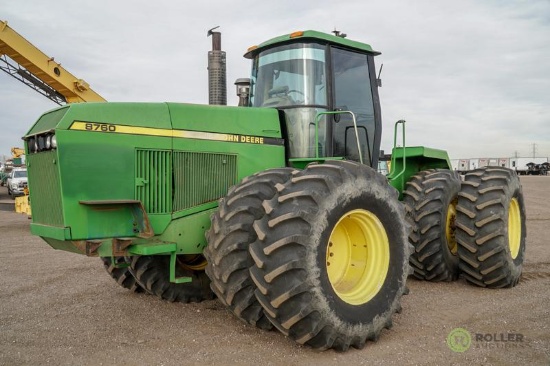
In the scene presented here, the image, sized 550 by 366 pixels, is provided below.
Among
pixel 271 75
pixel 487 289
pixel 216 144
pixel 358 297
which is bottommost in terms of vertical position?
pixel 487 289

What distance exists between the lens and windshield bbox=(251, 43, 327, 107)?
538 cm

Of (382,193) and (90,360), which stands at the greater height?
(382,193)

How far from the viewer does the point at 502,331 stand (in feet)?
15.1

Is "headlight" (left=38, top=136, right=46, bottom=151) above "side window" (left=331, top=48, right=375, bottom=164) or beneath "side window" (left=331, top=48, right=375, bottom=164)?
beneath

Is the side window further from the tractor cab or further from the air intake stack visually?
the air intake stack

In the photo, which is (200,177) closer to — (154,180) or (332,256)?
(154,180)

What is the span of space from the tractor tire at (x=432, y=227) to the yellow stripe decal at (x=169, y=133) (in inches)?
91.5

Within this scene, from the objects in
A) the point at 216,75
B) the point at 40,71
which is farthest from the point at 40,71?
the point at 216,75

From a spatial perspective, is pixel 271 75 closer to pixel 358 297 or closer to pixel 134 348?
pixel 358 297

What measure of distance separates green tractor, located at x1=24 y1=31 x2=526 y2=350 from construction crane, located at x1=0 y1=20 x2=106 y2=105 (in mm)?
12479

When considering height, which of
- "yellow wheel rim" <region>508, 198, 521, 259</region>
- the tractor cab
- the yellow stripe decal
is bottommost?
"yellow wheel rim" <region>508, 198, 521, 259</region>

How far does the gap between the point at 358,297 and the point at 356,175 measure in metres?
1.10

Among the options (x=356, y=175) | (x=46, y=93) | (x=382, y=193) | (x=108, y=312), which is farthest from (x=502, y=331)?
(x=46, y=93)

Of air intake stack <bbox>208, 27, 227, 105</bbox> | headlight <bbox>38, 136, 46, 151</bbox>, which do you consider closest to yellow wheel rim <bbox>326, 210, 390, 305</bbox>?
air intake stack <bbox>208, 27, 227, 105</bbox>
